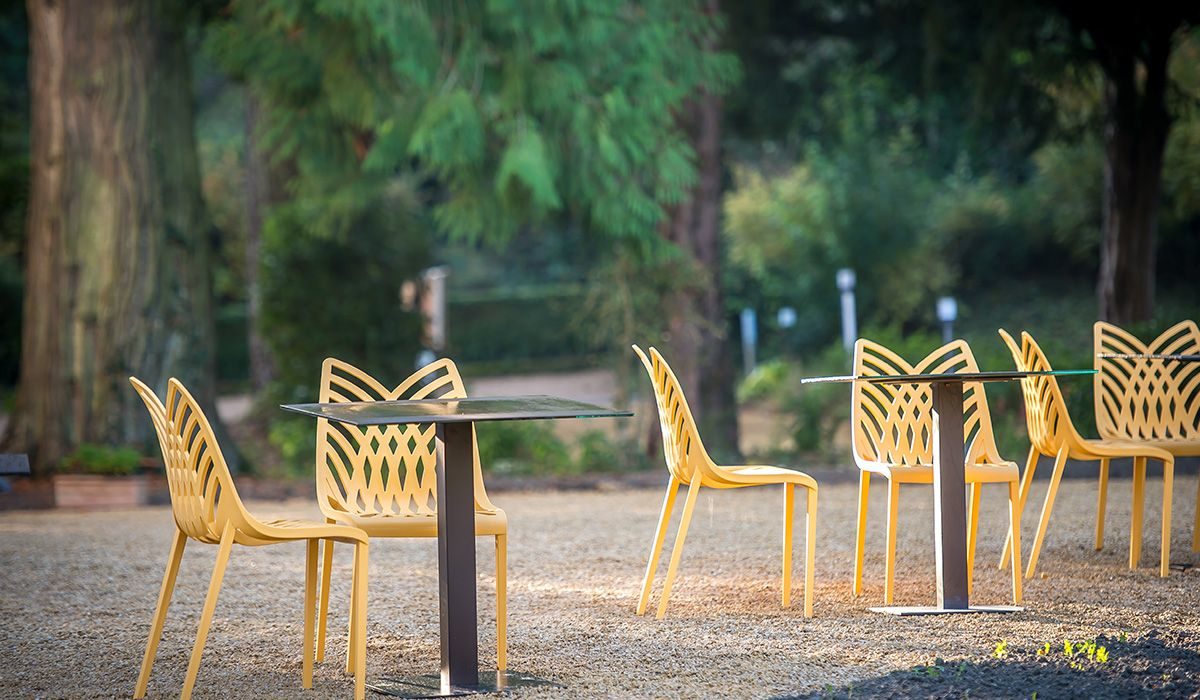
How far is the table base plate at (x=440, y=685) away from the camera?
3488 mm

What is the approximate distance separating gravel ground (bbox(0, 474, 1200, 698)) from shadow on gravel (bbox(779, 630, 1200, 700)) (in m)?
0.01

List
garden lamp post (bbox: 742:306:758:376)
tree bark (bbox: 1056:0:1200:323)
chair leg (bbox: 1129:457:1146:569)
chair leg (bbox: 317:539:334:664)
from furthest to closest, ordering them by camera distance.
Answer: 1. garden lamp post (bbox: 742:306:758:376)
2. tree bark (bbox: 1056:0:1200:323)
3. chair leg (bbox: 1129:457:1146:569)
4. chair leg (bbox: 317:539:334:664)

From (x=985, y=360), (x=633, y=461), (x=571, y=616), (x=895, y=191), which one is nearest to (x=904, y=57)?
(x=985, y=360)

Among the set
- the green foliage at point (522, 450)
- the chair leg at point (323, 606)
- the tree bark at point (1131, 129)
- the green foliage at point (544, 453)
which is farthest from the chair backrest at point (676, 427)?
the tree bark at point (1131, 129)

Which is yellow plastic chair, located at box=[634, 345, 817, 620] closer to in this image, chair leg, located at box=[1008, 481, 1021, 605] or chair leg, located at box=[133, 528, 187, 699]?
chair leg, located at box=[1008, 481, 1021, 605]

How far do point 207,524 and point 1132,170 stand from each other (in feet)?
34.1

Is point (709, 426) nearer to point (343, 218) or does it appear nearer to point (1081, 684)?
point (343, 218)

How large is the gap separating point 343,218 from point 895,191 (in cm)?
1248

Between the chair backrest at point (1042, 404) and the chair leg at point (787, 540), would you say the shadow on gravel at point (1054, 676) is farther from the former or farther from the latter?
the chair backrest at point (1042, 404)

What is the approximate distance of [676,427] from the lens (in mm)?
4457

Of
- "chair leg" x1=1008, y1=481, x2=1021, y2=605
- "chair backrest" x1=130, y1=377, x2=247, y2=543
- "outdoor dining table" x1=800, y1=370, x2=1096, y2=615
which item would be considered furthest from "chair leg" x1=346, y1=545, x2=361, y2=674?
"chair leg" x1=1008, y1=481, x2=1021, y2=605

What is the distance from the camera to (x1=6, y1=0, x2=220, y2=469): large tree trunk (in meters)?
9.16

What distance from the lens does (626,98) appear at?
9.27m

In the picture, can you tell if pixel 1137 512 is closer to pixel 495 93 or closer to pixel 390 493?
pixel 390 493
